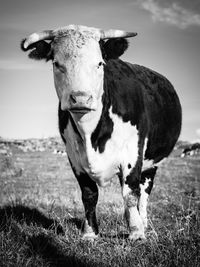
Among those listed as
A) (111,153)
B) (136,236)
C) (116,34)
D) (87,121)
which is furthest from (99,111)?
(136,236)

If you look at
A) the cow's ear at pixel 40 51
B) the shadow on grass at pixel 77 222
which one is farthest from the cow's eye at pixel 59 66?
the shadow on grass at pixel 77 222

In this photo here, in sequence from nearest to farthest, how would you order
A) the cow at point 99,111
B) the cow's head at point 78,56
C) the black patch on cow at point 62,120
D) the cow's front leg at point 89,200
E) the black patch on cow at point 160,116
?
the cow's head at point 78,56 < the cow at point 99,111 < the black patch on cow at point 62,120 < the cow's front leg at point 89,200 < the black patch on cow at point 160,116

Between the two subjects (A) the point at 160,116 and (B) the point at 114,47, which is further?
(A) the point at 160,116

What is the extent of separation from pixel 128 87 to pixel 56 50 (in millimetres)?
1148

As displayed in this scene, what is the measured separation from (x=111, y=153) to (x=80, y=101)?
3.36ft

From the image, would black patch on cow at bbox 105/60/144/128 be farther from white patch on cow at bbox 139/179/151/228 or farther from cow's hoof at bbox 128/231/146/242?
white patch on cow at bbox 139/179/151/228

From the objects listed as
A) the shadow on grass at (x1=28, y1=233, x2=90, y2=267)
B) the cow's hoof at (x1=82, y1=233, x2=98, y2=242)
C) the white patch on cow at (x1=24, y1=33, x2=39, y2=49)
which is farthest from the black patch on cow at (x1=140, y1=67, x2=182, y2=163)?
the shadow on grass at (x1=28, y1=233, x2=90, y2=267)

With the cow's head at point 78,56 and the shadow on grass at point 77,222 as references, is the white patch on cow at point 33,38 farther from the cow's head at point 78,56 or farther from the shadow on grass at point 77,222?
the shadow on grass at point 77,222

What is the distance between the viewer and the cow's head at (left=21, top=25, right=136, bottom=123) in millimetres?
3553

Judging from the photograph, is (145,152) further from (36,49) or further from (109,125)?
(36,49)

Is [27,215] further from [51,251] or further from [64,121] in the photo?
[51,251]

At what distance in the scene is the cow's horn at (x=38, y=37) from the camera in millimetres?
3988

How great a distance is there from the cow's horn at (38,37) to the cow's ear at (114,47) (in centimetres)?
62

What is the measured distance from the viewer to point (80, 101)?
3445 mm
